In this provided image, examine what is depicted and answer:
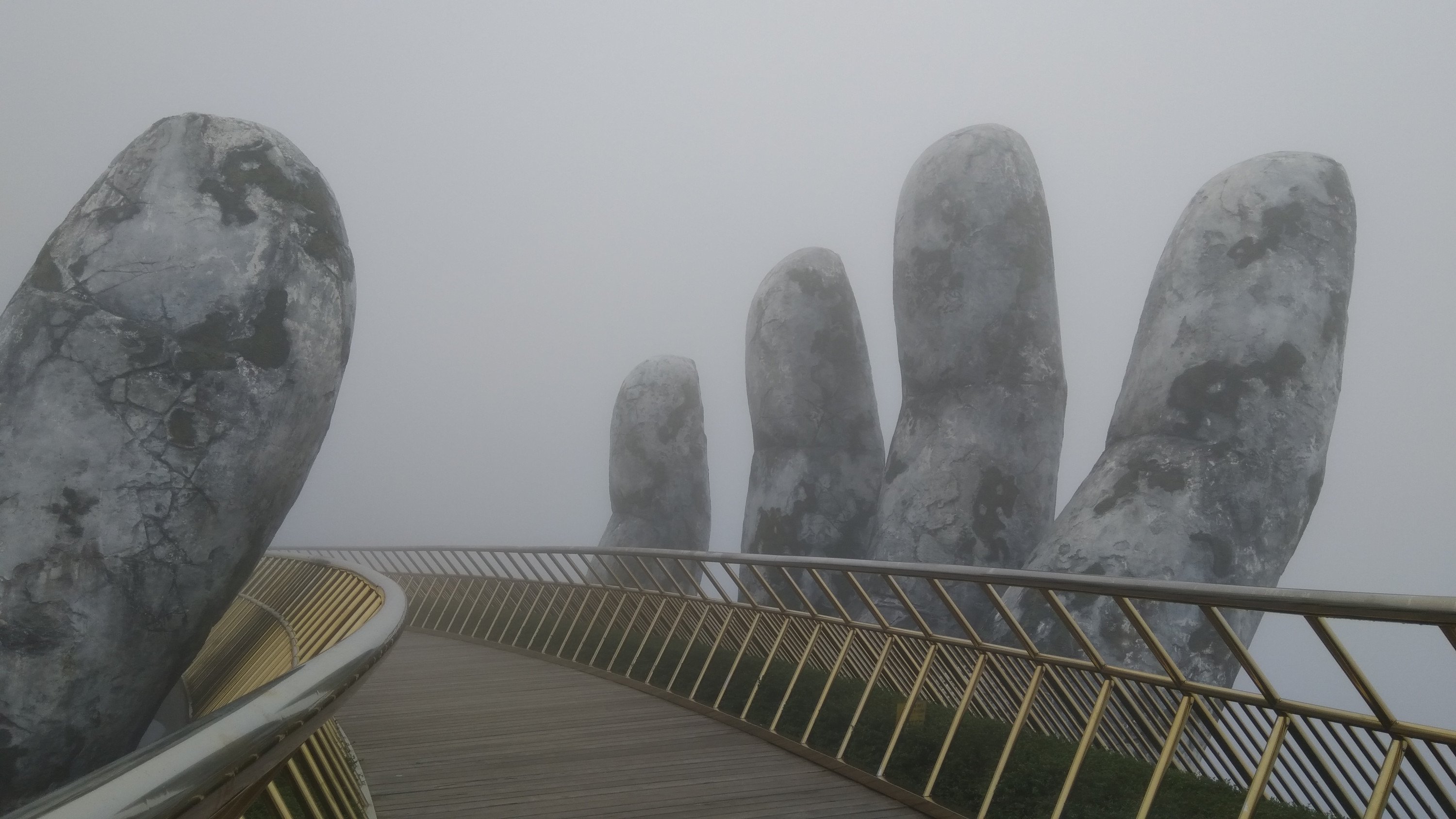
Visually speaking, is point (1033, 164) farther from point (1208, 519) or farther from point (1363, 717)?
point (1363, 717)

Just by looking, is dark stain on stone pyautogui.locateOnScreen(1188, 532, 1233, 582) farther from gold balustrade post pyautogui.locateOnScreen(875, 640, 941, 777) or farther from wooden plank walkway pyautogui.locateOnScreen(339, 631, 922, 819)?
gold balustrade post pyautogui.locateOnScreen(875, 640, 941, 777)

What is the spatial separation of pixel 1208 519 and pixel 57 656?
372 inches

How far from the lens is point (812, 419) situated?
58.0 ft

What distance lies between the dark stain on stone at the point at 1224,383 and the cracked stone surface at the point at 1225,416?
0.01 meters

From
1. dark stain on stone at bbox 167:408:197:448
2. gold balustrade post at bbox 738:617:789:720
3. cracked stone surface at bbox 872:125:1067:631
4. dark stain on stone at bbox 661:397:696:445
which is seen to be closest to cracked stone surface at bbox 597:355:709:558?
dark stain on stone at bbox 661:397:696:445

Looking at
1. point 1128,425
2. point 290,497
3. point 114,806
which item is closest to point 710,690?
point 290,497

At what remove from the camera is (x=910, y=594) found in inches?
573

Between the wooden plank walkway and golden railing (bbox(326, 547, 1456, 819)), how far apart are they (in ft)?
1.01

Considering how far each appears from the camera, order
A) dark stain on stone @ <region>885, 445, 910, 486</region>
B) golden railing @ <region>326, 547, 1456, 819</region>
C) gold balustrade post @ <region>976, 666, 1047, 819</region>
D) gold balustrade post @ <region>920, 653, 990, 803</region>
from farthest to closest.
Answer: dark stain on stone @ <region>885, 445, 910, 486</region>, gold balustrade post @ <region>920, 653, 990, 803</region>, gold balustrade post @ <region>976, 666, 1047, 819</region>, golden railing @ <region>326, 547, 1456, 819</region>

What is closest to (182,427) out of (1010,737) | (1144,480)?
(1010,737)

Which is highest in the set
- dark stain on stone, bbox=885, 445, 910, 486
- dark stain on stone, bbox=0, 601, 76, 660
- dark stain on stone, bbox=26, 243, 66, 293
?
dark stain on stone, bbox=26, 243, 66, 293

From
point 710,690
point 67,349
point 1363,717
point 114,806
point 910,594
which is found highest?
point 114,806

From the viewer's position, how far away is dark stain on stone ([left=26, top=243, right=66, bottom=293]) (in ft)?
28.4

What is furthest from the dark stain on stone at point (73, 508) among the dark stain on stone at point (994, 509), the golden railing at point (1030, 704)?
the dark stain on stone at point (994, 509)
